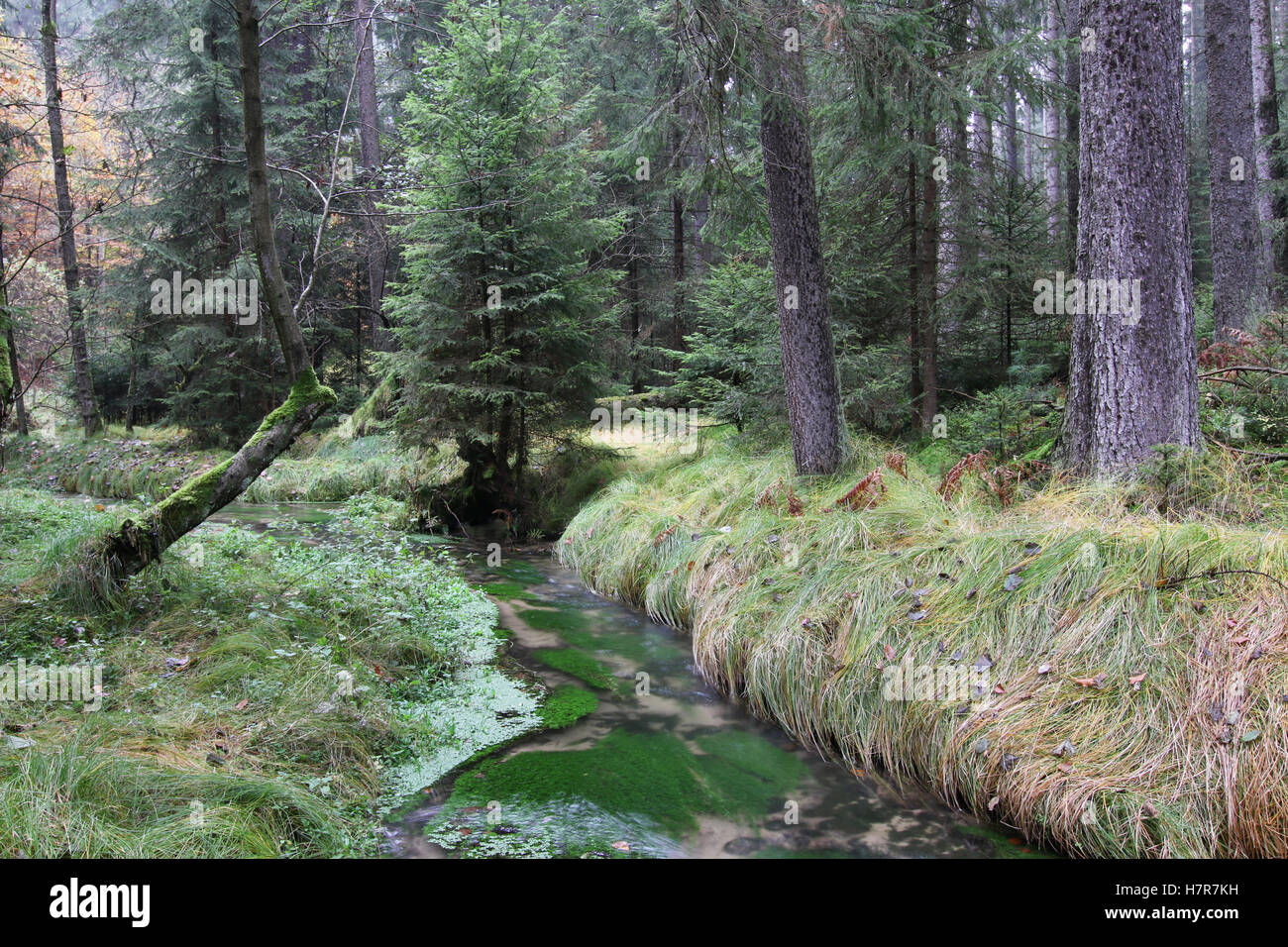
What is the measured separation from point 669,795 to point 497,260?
24.3 ft

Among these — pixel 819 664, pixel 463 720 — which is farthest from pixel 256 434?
pixel 819 664

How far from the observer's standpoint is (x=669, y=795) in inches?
149

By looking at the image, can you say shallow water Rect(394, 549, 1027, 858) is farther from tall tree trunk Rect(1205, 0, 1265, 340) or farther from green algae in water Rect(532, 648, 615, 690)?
Answer: tall tree trunk Rect(1205, 0, 1265, 340)

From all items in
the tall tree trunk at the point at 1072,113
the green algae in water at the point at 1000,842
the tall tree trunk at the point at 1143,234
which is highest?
the tall tree trunk at the point at 1072,113

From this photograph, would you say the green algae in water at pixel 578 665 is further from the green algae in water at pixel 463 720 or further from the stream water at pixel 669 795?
the green algae in water at pixel 463 720

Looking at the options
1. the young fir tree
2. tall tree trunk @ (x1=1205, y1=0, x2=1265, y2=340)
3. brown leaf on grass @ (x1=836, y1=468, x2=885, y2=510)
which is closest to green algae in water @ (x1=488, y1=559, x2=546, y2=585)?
the young fir tree

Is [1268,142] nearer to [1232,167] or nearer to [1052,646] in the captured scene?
[1232,167]

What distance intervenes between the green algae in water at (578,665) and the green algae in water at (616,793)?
82 cm

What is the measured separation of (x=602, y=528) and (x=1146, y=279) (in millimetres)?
5377

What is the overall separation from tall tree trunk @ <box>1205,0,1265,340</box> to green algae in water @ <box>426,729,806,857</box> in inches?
302

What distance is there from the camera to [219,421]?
14.6 meters

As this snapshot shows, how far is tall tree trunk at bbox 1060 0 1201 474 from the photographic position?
4824mm

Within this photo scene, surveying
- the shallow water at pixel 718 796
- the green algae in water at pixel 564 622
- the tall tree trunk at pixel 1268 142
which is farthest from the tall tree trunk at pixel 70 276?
the tall tree trunk at pixel 1268 142

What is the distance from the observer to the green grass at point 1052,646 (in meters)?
3.04
